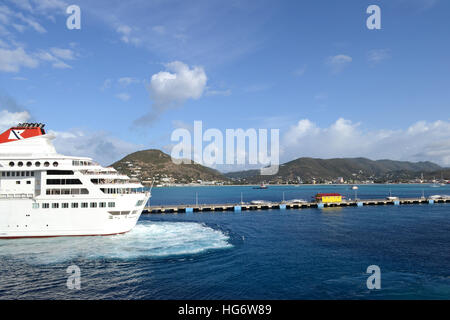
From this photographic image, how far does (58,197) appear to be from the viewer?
35.9 meters

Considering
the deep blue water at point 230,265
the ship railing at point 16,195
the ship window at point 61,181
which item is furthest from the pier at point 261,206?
the ship railing at point 16,195

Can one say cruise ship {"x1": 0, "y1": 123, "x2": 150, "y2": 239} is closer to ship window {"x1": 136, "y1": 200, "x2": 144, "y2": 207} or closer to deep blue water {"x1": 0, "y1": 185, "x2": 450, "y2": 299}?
ship window {"x1": 136, "y1": 200, "x2": 144, "y2": 207}

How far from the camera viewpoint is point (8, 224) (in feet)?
116

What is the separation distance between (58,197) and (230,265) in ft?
80.9

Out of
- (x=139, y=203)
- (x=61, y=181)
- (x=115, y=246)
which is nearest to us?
(x=115, y=246)

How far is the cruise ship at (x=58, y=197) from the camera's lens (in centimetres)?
3553

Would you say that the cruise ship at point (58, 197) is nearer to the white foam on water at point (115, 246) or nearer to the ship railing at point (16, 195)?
the ship railing at point (16, 195)

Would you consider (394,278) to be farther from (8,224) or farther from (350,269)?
(8,224)

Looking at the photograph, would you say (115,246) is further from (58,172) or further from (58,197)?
(58,172)

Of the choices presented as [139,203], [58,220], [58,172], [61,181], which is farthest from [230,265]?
[58,172]

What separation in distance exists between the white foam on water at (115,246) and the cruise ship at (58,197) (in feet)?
4.76

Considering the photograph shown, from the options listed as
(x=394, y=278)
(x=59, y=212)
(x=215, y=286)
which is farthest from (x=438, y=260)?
(x=59, y=212)
